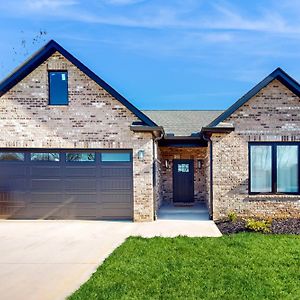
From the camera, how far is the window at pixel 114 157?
35.8ft

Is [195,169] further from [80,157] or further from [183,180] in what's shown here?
[80,157]

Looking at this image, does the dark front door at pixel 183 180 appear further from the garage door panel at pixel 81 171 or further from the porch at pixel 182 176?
the garage door panel at pixel 81 171

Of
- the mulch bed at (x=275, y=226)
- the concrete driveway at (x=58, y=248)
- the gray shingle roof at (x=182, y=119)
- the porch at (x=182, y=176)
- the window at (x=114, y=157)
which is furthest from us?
the porch at (x=182, y=176)

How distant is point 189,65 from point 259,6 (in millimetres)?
8286

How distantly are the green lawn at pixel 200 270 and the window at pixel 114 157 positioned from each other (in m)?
3.97

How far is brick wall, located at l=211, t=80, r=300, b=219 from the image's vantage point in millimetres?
10695

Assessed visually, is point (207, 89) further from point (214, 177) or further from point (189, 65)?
point (214, 177)

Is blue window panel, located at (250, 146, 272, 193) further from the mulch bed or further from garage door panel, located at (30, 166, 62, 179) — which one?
garage door panel, located at (30, 166, 62, 179)

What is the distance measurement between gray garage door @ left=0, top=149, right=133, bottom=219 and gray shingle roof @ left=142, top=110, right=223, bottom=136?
4371mm

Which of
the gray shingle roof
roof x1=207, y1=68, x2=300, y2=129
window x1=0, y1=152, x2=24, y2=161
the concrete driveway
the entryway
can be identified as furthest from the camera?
the gray shingle roof

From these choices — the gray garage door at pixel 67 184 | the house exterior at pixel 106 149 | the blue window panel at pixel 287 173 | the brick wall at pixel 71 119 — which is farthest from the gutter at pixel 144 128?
the blue window panel at pixel 287 173

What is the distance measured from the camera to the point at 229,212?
10695 millimetres

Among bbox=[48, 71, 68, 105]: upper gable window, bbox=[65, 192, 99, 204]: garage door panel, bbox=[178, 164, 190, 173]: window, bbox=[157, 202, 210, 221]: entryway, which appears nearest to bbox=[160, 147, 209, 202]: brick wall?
bbox=[178, 164, 190, 173]: window

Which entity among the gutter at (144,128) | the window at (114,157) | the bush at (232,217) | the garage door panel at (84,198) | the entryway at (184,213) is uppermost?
the gutter at (144,128)
